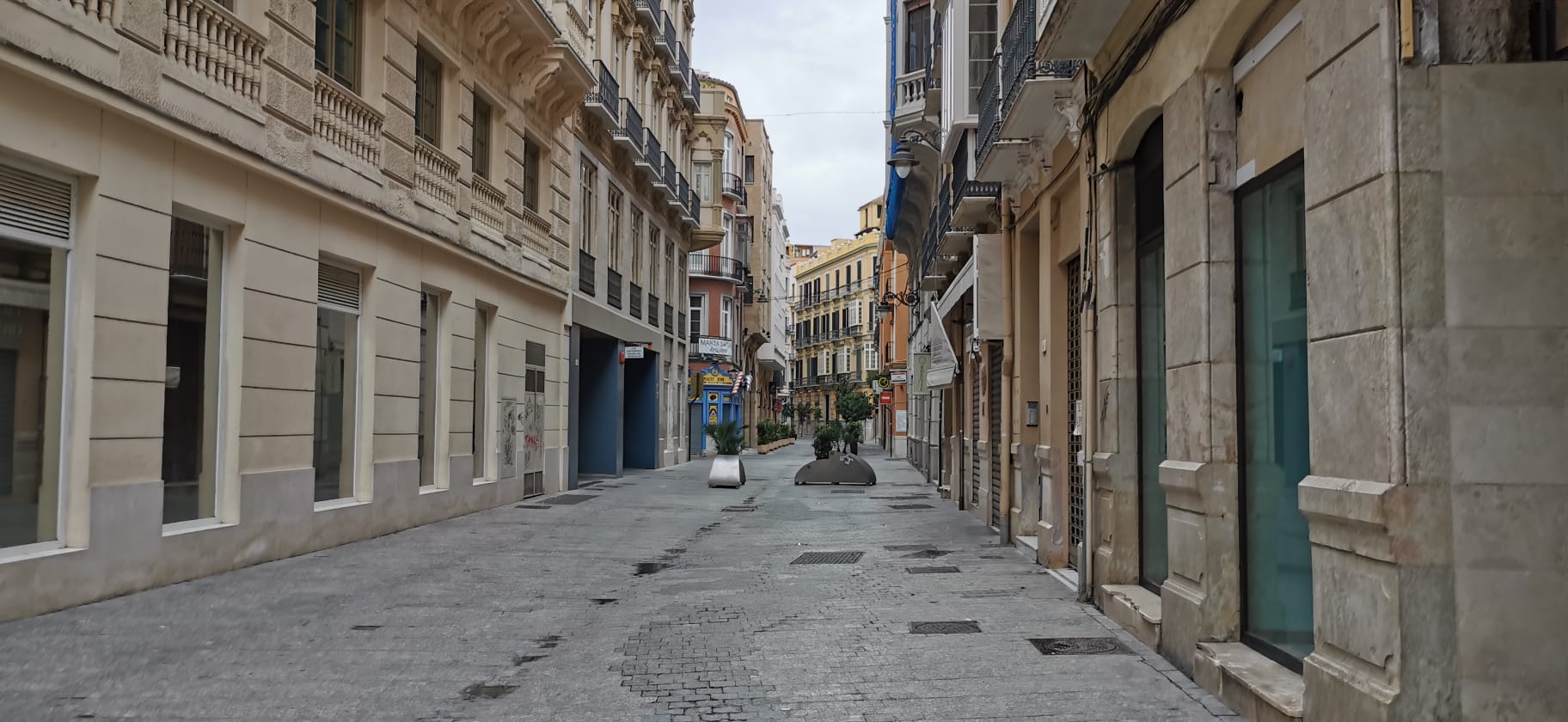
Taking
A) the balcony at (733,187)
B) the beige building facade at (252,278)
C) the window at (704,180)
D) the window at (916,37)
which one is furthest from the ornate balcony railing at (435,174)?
the balcony at (733,187)

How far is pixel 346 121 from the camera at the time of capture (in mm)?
12461

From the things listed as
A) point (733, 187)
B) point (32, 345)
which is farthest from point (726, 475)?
point (733, 187)

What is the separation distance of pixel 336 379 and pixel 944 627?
7.88m

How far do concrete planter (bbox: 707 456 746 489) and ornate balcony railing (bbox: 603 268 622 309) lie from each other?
183 inches

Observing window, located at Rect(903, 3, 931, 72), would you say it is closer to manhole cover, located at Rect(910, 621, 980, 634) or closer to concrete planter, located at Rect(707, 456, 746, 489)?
concrete planter, located at Rect(707, 456, 746, 489)

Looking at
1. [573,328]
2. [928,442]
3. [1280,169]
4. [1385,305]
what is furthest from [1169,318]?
[928,442]

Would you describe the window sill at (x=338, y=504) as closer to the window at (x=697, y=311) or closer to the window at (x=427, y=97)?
the window at (x=427, y=97)

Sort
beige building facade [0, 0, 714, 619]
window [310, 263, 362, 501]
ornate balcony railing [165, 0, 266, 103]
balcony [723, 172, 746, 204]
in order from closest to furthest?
beige building facade [0, 0, 714, 619] < ornate balcony railing [165, 0, 266, 103] < window [310, 263, 362, 501] < balcony [723, 172, 746, 204]

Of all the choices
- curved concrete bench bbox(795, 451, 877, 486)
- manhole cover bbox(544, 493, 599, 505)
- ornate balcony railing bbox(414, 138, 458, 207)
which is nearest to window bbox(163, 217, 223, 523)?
ornate balcony railing bbox(414, 138, 458, 207)

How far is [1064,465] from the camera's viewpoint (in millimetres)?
10742

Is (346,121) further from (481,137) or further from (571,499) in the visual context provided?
(571,499)

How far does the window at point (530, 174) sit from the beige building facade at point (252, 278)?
0.75m

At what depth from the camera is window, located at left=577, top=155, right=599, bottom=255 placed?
22828mm

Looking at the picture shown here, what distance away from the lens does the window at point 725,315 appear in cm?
4847
